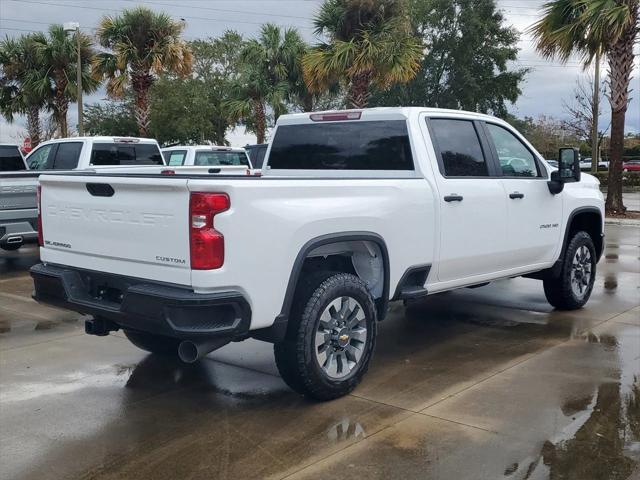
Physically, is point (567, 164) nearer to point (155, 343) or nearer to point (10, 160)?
point (155, 343)

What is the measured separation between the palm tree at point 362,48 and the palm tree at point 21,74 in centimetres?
1339

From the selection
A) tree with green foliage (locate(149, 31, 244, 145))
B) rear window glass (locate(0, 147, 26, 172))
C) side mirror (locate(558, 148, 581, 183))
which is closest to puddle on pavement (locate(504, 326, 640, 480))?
side mirror (locate(558, 148, 581, 183))

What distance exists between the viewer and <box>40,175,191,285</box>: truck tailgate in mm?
3936

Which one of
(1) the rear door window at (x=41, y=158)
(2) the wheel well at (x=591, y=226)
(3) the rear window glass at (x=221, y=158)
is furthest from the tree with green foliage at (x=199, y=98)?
(2) the wheel well at (x=591, y=226)

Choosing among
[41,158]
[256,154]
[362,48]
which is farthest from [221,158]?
[362,48]

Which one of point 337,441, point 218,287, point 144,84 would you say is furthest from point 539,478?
point 144,84

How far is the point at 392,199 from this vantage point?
4879mm

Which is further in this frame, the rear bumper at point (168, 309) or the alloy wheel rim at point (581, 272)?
the alloy wheel rim at point (581, 272)

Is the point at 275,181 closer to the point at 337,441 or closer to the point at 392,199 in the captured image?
the point at 392,199

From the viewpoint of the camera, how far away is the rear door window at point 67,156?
11719mm

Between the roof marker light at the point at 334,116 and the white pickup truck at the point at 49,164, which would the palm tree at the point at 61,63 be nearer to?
the white pickup truck at the point at 49,164

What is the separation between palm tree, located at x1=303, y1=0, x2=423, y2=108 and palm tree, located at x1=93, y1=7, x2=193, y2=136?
5.55 meters

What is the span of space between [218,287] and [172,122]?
35.8 meters

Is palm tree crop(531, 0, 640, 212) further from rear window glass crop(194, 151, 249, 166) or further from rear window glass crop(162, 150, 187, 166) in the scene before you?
rear window glass crop(162, 150, 187, 166)
